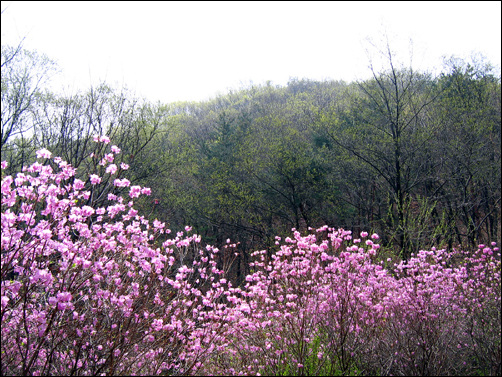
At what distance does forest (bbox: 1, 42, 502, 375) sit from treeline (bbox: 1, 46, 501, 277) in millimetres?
67

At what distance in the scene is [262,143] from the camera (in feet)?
62.5

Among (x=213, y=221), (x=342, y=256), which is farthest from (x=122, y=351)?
(x=213, y=221)

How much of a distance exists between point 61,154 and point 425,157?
1272 cm

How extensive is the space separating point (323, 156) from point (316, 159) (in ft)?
2.35

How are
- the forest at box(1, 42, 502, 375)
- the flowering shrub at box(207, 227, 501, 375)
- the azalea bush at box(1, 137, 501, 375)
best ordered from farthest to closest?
the forest at box(1, 42, 502, 375) < the flowering shrub at box(207, 227, 501, 375) < the azalea bush at box(1, 137, 501, 375)

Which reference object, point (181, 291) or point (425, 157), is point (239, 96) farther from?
point (181, 291)

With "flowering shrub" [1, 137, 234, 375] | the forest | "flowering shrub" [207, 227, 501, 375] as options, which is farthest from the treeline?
"flowering shrub" [1, 137, 234, 375]

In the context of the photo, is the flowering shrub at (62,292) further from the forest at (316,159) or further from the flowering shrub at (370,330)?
the forest at (316,159)

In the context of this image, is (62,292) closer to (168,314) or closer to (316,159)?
(168,314)

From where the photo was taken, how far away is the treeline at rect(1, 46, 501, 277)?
11984 mm

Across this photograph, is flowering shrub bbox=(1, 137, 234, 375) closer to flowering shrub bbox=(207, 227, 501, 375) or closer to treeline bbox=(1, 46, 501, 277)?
flowering shrub bbox=(207, 227, 501, 375)

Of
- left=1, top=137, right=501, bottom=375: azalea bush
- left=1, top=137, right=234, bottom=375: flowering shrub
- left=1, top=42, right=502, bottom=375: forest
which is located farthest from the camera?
left=1, top=42, right=502, bottom=375: forest

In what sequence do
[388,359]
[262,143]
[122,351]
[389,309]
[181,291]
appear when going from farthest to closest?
[262,143] < [181,291] < [389,309] < [388,359] < [122,351]

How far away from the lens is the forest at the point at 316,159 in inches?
464
